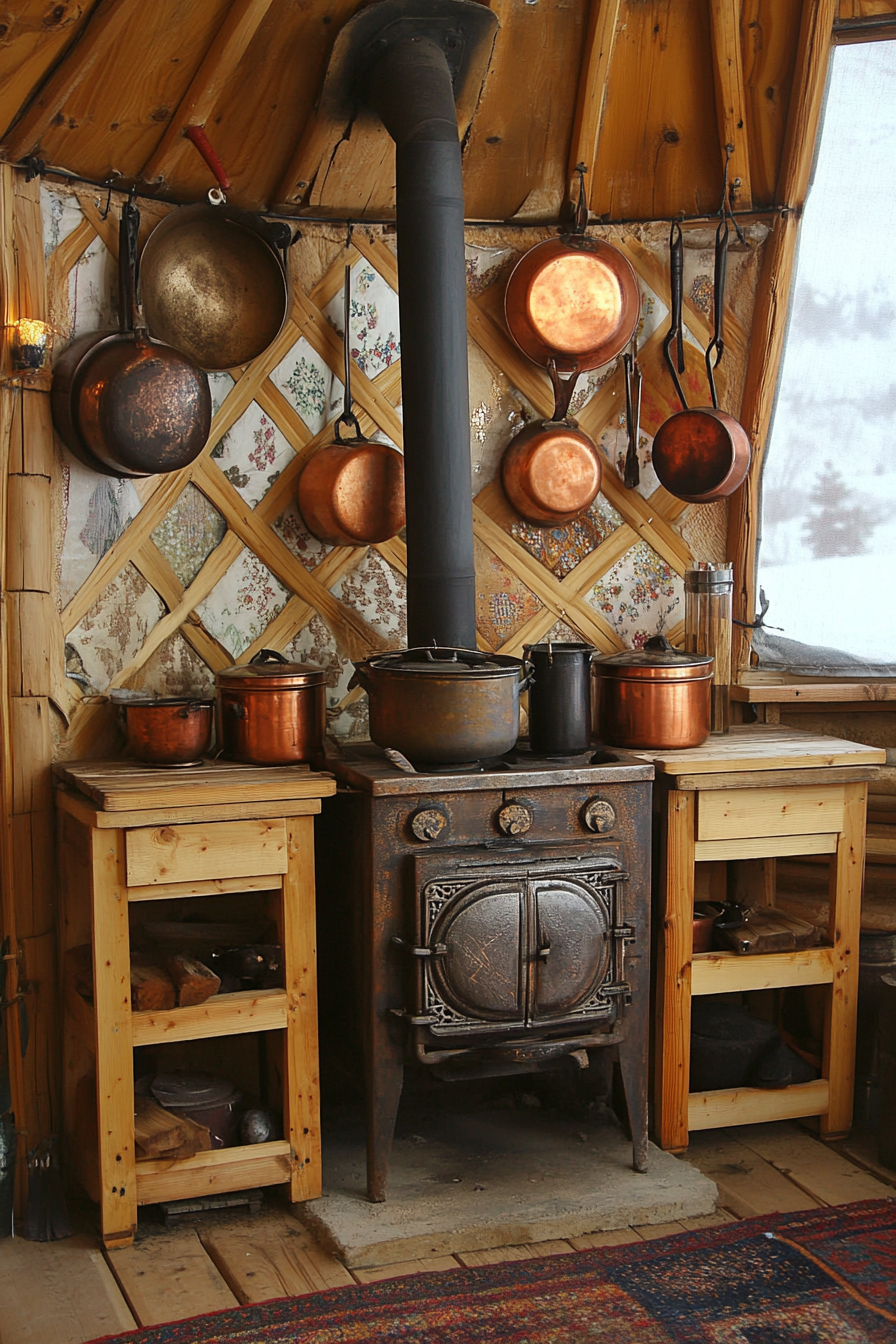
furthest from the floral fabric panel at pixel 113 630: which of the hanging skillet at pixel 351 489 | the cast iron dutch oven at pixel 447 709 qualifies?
the cast iron dutch oven at pixel 447 709

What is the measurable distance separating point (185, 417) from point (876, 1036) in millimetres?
2228

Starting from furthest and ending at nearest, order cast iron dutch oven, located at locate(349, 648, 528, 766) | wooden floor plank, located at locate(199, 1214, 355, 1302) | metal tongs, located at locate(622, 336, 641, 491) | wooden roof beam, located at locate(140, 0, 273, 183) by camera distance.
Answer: metal tongs, located at locate(622, 336, 641, 491) < wooden roof beam, located at locate(140, 0, 273, 183) < cast iron dutch oven, located at locate(349, 648, 528, 766) < wooden floor plank, located at locate(199, 1214, 355, 1302)

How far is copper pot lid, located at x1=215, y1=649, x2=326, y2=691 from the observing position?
279cm

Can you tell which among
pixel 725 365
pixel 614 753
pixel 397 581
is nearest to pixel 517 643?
pixel 397 581

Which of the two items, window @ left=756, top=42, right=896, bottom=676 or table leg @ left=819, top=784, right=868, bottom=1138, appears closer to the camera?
table leg @ left=819, top=784, right=868, bottom=1138

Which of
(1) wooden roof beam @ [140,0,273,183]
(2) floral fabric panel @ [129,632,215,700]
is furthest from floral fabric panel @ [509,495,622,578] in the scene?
(1) wooden roof beam @ [140,0,273,183]

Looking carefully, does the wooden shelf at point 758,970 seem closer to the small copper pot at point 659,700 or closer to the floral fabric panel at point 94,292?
the small copper pot at point 659,700

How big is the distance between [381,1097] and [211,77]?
88.3 inches

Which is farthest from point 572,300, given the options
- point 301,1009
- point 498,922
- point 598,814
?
point 301,1009

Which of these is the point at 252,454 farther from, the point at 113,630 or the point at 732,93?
the point at 732,93

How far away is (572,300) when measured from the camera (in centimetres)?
321

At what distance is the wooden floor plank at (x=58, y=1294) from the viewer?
2199mm

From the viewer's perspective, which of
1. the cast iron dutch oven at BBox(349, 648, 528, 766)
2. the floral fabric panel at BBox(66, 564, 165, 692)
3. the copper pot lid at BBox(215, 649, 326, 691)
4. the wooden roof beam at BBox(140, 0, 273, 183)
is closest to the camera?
the cast iron dutch oven at BBox(349, 648, 528, 766)

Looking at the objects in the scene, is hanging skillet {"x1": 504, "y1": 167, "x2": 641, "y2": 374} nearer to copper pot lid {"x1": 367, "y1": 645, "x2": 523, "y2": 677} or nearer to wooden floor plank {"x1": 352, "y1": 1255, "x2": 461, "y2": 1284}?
copper pot lid {"x1": 367, "y1": 645, "x2": 523, "y2": 677}
